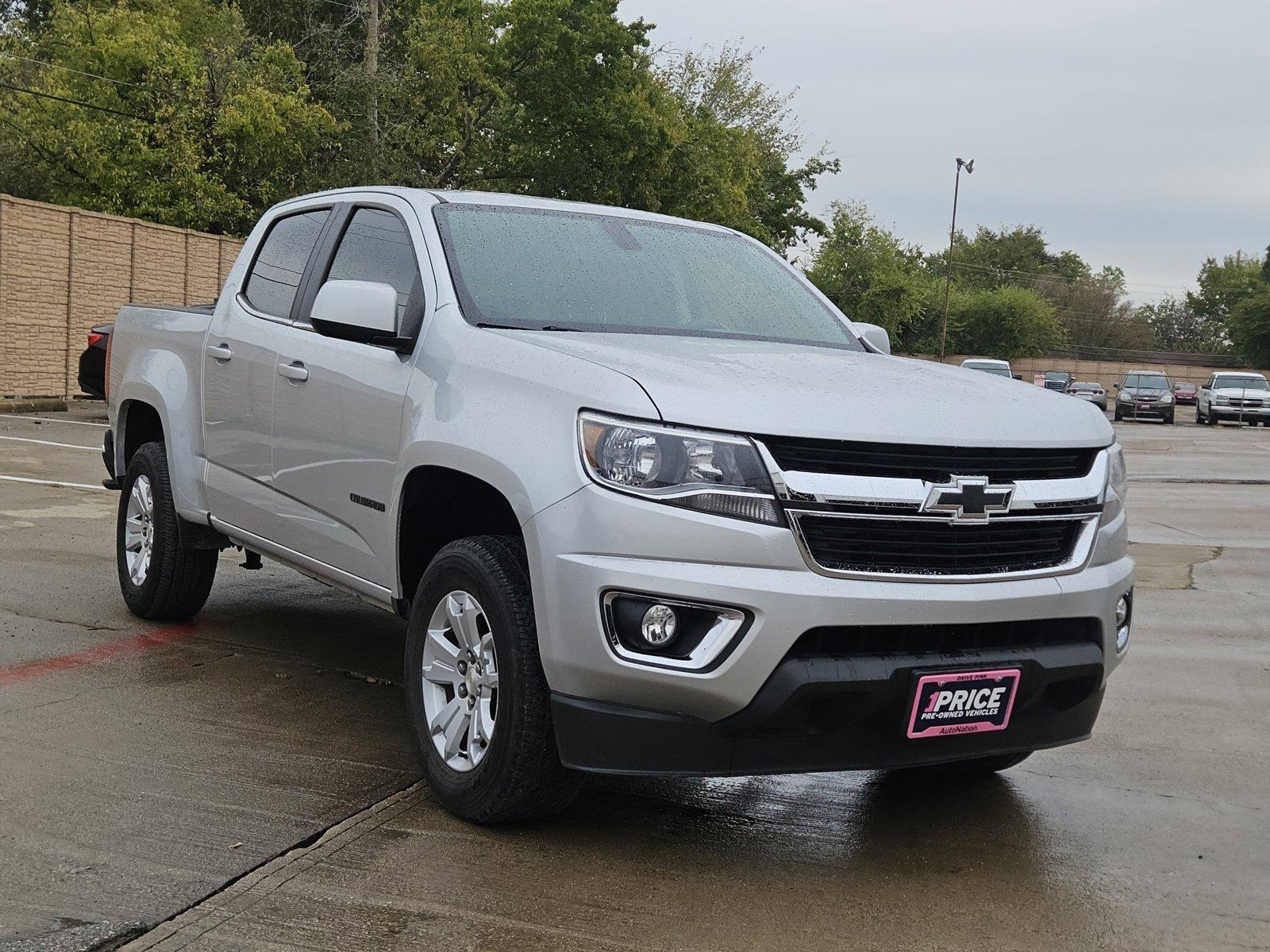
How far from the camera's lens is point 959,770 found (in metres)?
4.75

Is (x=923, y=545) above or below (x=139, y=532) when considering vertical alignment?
above

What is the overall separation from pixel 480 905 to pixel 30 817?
1350 mm

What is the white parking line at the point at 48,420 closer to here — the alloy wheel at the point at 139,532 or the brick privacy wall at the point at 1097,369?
the alloy wheel at the point at 139,532

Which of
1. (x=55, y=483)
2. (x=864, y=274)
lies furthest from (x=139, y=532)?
(x=864, y=274)

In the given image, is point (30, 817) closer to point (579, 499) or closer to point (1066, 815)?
point (579, 499)

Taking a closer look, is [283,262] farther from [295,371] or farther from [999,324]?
[999,324]

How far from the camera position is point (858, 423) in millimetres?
3518

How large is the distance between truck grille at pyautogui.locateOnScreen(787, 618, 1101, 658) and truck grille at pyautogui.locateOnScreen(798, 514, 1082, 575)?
143 millimetres

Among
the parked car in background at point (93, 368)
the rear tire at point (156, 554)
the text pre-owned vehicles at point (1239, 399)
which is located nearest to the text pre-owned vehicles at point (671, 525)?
the rear tire at point (156, 554)

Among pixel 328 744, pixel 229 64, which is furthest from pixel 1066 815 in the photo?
pixel 229 64

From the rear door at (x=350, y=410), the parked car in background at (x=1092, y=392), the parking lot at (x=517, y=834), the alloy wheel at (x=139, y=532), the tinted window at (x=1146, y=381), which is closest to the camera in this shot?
the parking lot at (x=517, y=834)

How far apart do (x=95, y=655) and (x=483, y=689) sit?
260cm

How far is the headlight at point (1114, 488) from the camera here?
4055 millimetres

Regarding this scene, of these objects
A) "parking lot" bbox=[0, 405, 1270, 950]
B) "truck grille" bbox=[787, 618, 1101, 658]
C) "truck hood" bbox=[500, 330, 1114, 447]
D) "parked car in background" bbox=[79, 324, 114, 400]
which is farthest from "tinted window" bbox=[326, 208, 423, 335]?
"parked car in background" bbox=[79, 324, 114, 400]
